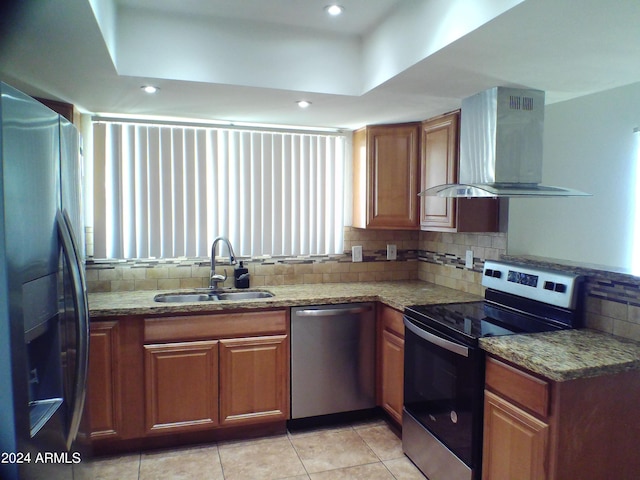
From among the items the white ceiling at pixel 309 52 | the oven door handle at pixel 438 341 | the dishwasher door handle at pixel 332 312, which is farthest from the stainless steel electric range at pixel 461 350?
the white ceiling at pixel 309 52

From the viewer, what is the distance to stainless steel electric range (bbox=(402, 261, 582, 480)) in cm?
202

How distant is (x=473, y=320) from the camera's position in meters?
2.31

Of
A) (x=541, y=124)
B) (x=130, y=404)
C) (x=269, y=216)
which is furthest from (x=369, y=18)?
(x=130, y=404)

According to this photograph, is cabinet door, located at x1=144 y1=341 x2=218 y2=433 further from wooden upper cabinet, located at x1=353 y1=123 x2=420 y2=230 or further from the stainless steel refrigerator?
wooden upper cabinet, located at x1=353 y1=123 x2=420 y2=230

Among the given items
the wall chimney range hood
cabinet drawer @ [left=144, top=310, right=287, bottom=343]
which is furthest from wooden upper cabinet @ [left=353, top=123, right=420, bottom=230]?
cabinet drawer @ [left=144, top=310, right=287, bottom=343]

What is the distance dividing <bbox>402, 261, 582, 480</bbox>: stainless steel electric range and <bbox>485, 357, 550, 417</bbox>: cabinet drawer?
0.06 m

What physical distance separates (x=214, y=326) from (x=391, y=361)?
1.14 metres

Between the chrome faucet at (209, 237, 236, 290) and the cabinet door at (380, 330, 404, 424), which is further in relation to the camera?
the chrome faucet at (209, 237, 236, 290)

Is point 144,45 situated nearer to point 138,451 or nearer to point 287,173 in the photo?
point 287,173

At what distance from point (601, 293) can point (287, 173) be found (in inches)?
86.9

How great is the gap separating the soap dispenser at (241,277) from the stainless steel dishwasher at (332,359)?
1.81 ft

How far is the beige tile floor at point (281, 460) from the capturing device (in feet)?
8.01

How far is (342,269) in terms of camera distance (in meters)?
3.55

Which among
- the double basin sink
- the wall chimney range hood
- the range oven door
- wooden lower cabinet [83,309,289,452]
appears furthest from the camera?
the double basin sink
